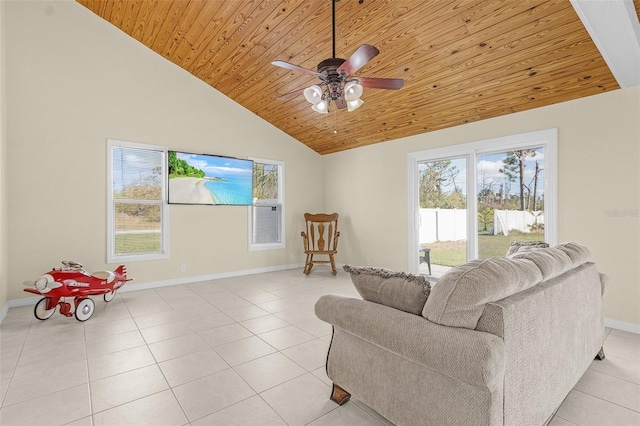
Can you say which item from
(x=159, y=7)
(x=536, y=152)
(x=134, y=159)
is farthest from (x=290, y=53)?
(x=536, y=152)

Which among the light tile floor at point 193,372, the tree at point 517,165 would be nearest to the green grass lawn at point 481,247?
the tree at point 517,165

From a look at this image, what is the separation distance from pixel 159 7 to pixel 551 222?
199 inches

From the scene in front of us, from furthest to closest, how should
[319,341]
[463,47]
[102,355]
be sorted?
[463,47]
[319,341]
[102,355]

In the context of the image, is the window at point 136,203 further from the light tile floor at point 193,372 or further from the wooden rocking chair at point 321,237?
the wooden rocking chair at point 321,237

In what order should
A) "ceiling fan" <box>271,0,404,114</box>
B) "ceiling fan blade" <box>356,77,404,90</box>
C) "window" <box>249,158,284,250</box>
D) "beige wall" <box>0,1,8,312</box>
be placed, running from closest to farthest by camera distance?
"ceiling fan" <box>271,0,404,114</box> → "ceiling fan blade" <box>356,77,404,90</box> → "beige wall" <box>0,1,8,312</box> → "window" <box>249,158,284,250</box>

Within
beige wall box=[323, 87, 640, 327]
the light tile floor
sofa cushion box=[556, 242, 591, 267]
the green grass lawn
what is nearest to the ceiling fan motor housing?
sofa cushion box=[556, 242, 591, 267]

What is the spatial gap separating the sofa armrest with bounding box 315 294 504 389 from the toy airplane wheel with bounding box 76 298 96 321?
2872 millimetres

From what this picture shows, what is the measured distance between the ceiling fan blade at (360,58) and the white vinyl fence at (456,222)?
2.85 metres

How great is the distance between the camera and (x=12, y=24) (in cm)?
353

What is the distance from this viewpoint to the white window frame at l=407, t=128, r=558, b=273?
11.1 feet

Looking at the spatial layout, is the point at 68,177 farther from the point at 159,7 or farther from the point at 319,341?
the point at 319,341

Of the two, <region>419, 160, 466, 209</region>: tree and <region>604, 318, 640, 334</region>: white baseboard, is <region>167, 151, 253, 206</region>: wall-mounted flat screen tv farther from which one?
<region>604, 318, 640, 334</region>: white baseboard

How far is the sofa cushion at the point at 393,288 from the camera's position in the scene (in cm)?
143

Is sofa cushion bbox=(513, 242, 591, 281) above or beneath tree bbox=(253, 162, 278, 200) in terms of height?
beneath
